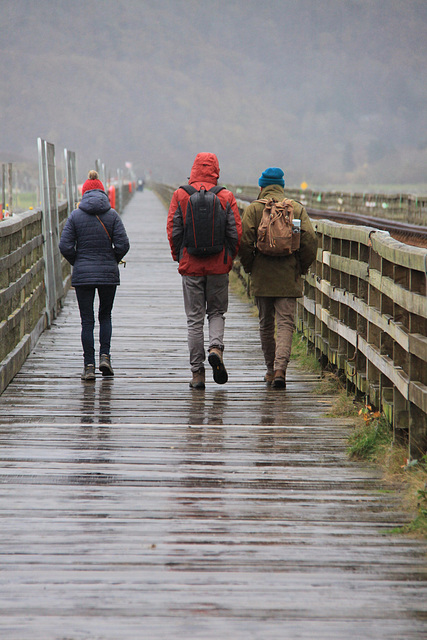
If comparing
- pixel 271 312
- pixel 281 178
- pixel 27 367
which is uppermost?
pixel 281 178

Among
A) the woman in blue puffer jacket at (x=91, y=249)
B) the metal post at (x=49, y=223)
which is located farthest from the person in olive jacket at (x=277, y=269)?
the metal post at (x=49, y=223)

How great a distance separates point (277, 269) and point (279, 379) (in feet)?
2.83

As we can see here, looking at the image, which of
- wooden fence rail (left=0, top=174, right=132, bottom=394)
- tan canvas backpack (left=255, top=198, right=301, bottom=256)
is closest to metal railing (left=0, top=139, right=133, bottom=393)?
wooden fence rail (left=0, top=174, right=132, bottom=394)

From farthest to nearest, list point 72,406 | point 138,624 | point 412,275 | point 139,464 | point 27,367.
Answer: point 27,367
point 72,406
point 139,464
point 412,275
point 138,624

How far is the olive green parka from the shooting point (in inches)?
297

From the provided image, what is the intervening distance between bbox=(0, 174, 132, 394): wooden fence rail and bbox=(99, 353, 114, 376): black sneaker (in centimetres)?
70

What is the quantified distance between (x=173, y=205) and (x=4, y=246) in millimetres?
1456

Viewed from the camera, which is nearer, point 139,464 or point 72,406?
point 139,464

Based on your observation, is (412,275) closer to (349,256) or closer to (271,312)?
(349,256)

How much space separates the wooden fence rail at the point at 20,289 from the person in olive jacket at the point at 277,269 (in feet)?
6.21

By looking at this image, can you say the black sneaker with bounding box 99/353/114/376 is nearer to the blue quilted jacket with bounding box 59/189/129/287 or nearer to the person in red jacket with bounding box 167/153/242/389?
the blue quilted jacket with bounding box 59/189/129/287

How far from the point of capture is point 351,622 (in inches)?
137

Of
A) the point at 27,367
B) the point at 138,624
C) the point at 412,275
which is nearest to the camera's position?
the point at 138,624

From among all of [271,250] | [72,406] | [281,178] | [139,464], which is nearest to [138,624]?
[139,464]
